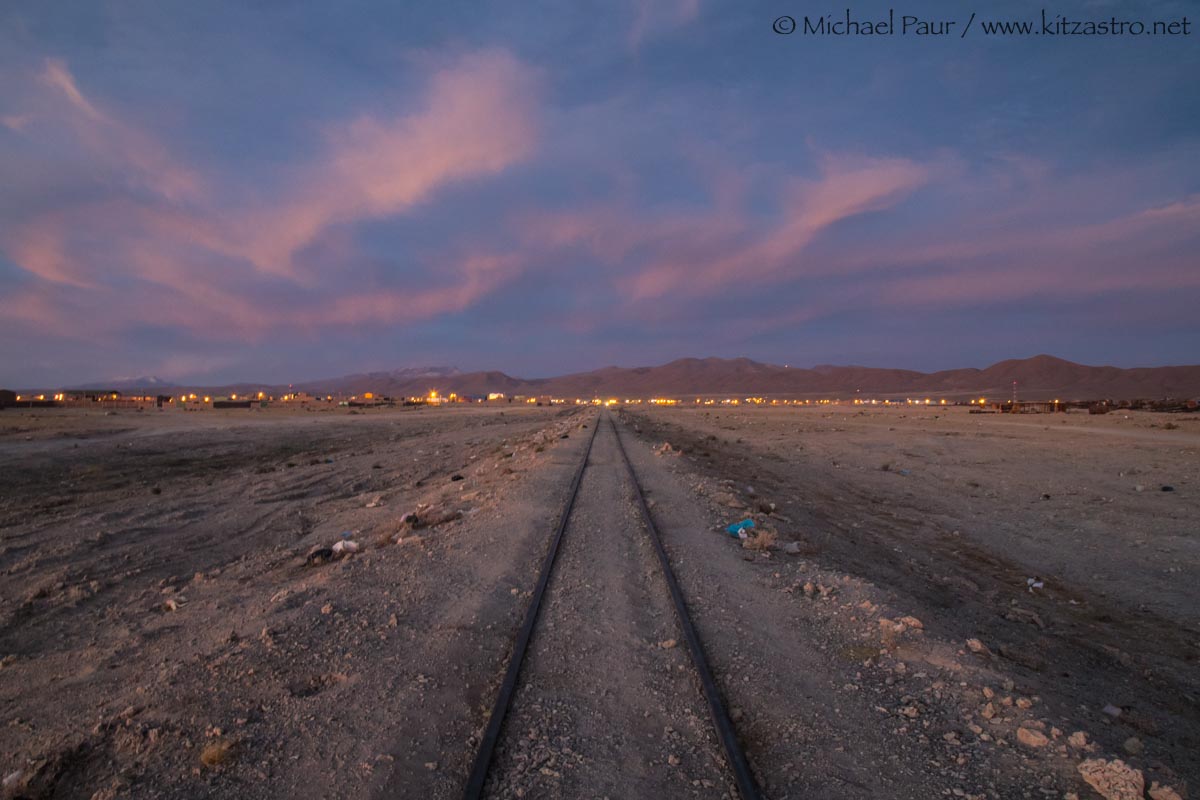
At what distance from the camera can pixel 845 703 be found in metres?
5.10

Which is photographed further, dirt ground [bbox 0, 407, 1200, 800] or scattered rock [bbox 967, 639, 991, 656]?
scattered rock [bbox 967, 639, 991, 656]

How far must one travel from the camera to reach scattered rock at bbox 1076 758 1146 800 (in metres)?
3.85

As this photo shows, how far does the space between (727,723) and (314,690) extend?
140 inches

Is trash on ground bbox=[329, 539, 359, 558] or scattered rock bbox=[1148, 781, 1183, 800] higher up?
trash on ground bbox=[329, 539, 359, 558]

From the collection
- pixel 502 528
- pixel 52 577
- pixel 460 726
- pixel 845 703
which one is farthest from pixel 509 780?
pixel 52 577

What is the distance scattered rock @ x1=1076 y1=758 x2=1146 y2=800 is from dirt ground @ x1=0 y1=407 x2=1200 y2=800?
0.05 metres

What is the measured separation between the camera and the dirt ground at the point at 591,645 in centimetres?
429

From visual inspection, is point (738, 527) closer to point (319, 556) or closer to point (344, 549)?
point (344, 549)

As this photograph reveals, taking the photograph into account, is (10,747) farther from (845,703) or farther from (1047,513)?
(1047,513)

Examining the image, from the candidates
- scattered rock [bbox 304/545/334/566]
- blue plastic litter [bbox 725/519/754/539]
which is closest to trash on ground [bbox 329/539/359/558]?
scattered rock [bbox 304/545/334/566]

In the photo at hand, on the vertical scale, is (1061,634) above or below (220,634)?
below

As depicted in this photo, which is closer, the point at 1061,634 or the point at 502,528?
the point at 1061,634

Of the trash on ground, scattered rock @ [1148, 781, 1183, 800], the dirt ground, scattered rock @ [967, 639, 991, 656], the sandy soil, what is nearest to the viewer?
scattered rock @ [1148, 781, 1183, 800]

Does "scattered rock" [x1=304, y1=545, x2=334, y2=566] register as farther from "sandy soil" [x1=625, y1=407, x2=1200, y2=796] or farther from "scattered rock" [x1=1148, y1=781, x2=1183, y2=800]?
"scattered rock" [x1=1148, y1=781, x2=1183, y2=800]
